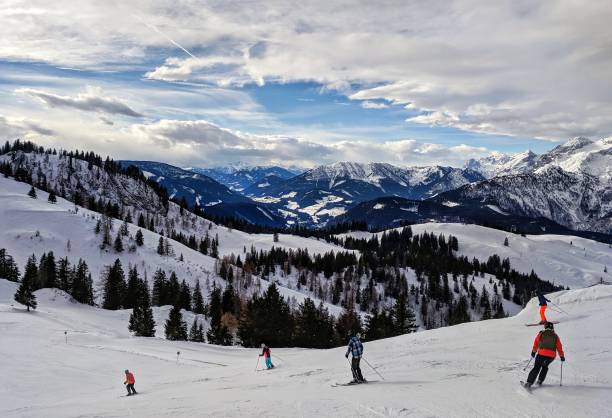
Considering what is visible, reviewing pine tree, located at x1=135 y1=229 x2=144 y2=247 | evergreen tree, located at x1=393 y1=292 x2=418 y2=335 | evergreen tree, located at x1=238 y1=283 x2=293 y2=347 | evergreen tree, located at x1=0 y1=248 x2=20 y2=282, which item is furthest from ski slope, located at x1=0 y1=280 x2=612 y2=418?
pine tree, located at x1=135 y1=229 x2=144 y2=247

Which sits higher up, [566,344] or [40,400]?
[566,344]

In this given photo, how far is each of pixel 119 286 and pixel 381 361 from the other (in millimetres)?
110160

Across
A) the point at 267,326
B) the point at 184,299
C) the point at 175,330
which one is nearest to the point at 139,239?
the point at 184,299

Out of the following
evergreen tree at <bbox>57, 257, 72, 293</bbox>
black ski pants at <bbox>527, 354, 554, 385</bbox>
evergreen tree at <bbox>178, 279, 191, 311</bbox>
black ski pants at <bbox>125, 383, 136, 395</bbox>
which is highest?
black ski pants at <bbox>527, 354, 554, 385</bbox>

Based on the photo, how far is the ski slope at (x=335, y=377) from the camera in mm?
16219

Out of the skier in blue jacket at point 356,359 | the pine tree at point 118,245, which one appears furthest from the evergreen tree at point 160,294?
the skier in blue jacket at point 356,359

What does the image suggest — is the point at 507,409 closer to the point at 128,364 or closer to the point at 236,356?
the point at 128,364

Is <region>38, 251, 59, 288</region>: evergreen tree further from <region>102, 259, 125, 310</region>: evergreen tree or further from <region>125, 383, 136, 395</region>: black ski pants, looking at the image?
<region>125, 383, 136, 395</region>: black ski pants

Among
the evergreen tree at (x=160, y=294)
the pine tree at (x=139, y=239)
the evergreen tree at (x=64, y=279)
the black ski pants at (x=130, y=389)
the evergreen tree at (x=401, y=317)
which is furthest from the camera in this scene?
the pine tree at (x=139, y=239)

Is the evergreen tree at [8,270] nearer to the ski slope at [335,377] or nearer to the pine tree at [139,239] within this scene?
the pine tree at [139,239]

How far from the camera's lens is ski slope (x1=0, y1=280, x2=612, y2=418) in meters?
16.2

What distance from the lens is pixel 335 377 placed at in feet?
80.1

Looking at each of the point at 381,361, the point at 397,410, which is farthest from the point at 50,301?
the point at 397,410

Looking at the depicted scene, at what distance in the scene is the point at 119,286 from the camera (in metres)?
123
